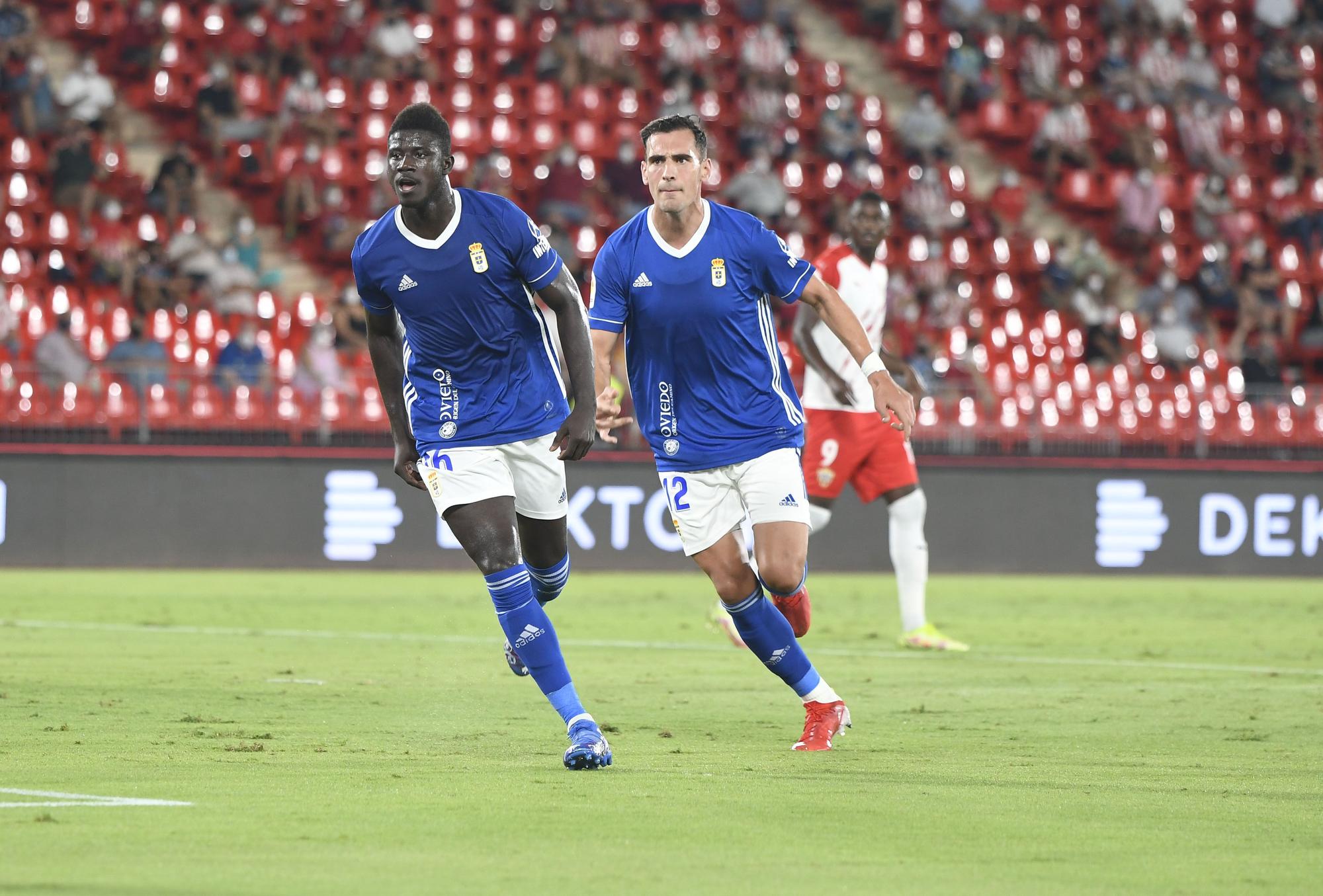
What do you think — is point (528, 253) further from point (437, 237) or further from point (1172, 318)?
point (1172, 318)

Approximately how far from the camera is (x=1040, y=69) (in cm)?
2839

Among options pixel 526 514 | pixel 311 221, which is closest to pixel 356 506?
pixel 311 221

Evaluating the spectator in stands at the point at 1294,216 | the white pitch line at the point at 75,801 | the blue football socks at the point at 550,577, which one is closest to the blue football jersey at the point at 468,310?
the blue football socks at the point at 550,577

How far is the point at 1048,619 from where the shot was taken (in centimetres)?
1512

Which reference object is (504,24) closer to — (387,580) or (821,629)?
(387,580)

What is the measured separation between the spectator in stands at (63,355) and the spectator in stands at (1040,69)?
1536 cm

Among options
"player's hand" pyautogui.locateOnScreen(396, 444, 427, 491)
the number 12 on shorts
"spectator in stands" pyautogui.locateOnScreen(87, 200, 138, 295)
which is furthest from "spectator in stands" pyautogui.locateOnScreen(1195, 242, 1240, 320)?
"player's hand" pyautogui.locateOnScreen(396, 444, 427, 491)

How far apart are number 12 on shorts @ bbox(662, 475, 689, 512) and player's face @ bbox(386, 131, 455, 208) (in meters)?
1.55

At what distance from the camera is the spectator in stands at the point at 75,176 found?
70.4 feet

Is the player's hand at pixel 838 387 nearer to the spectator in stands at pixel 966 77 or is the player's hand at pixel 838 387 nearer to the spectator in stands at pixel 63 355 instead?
the spectator in stands at pixel 63 355

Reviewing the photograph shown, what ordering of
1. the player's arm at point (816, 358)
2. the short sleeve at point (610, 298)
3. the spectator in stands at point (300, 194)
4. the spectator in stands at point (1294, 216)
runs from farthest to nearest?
1. the spectator in stands at point (1294, 216)
2. the spectator in stands at point (300, 194)
3. the player's arm at point (816, 358)
4. the short sleeve at point (610, 298)

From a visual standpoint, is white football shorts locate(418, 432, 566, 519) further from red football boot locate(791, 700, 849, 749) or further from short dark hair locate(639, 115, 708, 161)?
red football boot locate(791, 700, 849, 749)

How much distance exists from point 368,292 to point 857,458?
221 inches

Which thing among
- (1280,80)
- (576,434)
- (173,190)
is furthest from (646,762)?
(1280,80)
